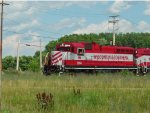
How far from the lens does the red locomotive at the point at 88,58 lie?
37938 mm

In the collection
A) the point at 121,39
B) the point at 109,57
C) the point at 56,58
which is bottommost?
the point at 56,58

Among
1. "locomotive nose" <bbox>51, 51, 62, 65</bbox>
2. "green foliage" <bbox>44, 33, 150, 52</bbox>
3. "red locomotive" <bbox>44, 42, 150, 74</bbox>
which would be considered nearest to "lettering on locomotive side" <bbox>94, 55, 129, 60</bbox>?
"red locomotive" <bbox>44, 42, 150, 74</bbox>

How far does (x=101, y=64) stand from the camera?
39.9 m

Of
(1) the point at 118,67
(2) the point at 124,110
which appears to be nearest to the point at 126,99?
(2) the point at 124,110

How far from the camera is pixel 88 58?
3906 cm

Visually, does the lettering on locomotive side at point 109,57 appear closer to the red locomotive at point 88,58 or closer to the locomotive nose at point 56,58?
the red locomotive at point 88,58

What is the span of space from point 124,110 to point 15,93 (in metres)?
5.64

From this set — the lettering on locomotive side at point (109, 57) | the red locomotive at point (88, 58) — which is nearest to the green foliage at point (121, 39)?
the red locomotive at point (88, 58)

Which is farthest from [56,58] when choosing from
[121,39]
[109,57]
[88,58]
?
[121,39]

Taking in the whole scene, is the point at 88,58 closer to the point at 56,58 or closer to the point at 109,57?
the point at 109,57

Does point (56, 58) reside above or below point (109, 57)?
below

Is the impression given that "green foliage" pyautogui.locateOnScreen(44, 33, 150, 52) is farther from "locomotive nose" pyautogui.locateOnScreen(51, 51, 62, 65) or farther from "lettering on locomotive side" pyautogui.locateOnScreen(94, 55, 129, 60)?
"locomotive nose" pyautogui.locateOnScreen(51, 51, 62, 65)

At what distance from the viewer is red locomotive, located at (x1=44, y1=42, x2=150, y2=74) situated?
37.9 metres

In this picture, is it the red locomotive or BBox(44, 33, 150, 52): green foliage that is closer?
the red locomotive
